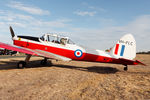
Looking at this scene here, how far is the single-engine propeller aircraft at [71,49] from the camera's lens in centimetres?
862

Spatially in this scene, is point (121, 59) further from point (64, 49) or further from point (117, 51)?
point (64, 49)

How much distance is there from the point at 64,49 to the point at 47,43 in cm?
146

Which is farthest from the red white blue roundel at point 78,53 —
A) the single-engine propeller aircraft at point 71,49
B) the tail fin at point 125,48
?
the tail fin at point 125,48

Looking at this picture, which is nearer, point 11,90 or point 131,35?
point 11,90

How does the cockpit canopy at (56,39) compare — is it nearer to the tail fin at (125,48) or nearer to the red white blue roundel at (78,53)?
the red white blue roundel at (78,53)

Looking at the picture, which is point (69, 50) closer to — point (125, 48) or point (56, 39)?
point (56, 39)

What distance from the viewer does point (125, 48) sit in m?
8.66

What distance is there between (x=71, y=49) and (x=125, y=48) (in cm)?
409

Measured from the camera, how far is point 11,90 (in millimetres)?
3850

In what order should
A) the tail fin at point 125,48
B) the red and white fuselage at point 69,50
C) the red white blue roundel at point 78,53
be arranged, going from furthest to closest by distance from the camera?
the red white blue roundel at point 78,53
the red and white fuselage at point 69,50
the tail fin at point 125,48

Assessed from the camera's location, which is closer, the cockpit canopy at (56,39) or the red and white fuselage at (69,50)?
the red and white fuselage at (69,50)

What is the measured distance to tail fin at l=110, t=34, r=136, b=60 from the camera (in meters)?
8.57

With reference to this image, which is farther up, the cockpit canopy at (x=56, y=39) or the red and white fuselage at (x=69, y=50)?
the cockpit canopy at (x=56, y=39)

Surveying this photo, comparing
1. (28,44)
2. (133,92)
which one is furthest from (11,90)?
(28,44)
